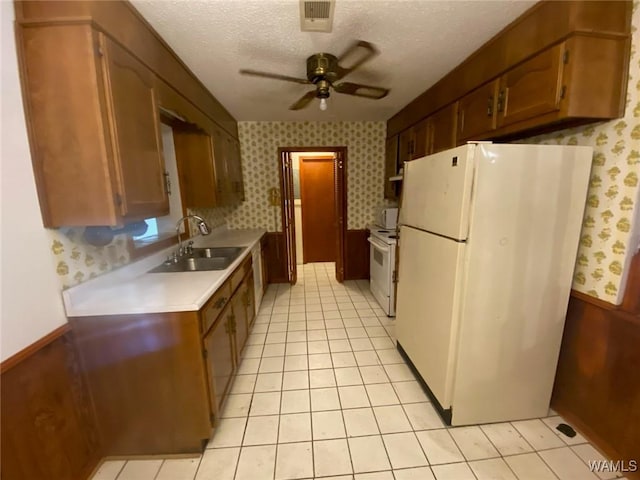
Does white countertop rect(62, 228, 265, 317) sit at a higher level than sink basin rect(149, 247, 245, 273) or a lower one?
higher

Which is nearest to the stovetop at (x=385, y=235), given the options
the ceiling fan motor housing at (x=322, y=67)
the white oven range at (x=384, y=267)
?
the white oven range at (x=384, y=267)

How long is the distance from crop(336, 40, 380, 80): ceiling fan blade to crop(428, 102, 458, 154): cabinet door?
0.82 m

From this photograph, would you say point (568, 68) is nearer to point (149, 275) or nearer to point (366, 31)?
point (366, 31)

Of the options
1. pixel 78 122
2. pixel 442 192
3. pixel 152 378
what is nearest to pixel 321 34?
pixel 442 192

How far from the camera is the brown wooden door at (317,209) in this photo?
16.6 feet

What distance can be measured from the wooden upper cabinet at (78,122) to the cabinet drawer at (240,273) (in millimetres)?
895

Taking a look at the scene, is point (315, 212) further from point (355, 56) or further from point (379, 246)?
point (355, 56)

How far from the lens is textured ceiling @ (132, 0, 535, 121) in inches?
54.6

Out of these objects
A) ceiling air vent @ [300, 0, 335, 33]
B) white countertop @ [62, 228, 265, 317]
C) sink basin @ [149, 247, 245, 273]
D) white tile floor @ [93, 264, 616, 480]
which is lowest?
white tile floor @ [93, 264, 616, 480]

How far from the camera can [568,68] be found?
1.32 meters

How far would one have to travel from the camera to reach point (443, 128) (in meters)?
2.39

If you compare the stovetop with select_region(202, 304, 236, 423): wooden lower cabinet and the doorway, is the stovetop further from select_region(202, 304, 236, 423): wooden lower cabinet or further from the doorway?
select_region(202, 304, 236, 423): wooden lower cabinet

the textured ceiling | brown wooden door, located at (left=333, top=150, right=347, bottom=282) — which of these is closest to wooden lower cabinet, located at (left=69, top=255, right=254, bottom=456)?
the textured ceiling

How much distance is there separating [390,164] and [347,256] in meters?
1.46
